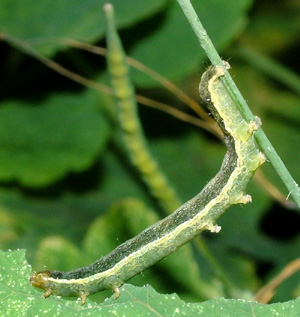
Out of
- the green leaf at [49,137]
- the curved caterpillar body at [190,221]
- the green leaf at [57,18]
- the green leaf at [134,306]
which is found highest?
the green leaf at [57,18]

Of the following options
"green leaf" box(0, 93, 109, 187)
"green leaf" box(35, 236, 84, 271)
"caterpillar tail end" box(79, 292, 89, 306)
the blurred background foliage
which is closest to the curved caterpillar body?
"caterpillar tail end" box(79, 292, 89, 306)

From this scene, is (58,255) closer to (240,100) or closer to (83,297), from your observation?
(83,297)

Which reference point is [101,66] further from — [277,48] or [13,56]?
[277,48]

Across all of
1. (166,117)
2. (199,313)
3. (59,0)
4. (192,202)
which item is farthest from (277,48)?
(199,313)

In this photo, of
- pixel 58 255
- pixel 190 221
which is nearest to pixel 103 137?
pixel 58 255

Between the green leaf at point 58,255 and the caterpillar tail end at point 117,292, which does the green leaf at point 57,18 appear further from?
the caterpillar tail end at point 117,292

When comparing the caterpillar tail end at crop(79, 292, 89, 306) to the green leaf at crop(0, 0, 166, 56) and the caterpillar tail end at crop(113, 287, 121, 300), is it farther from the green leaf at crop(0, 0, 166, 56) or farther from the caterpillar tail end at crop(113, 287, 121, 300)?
the green leaf at crop(0, 0, 166, 56)

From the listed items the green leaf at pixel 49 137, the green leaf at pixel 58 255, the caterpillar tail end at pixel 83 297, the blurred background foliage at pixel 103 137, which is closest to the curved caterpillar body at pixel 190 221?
the caterpillar tail end at pixel 83 297
